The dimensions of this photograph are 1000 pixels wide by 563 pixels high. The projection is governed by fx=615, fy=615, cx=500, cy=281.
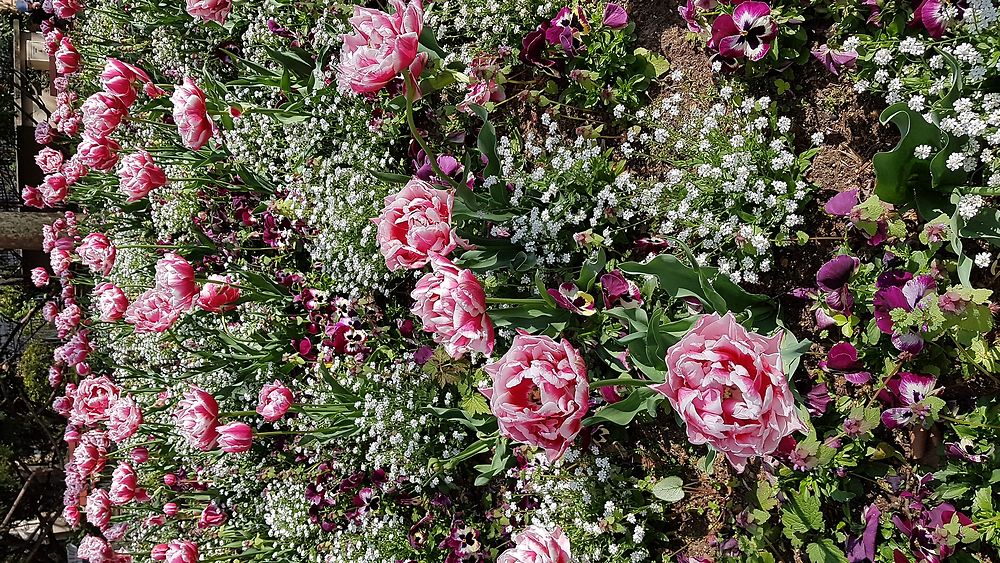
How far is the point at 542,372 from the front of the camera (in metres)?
1.47

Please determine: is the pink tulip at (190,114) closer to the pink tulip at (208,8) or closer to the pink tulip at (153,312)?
the pink tulip at (208,8)

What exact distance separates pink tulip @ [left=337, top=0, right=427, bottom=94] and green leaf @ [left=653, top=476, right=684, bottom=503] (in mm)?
1548

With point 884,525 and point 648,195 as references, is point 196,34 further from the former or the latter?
point 884,525

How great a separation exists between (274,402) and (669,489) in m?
1.60

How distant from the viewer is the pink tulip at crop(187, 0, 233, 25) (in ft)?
7.88

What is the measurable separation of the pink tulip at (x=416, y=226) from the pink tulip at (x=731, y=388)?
758 mm

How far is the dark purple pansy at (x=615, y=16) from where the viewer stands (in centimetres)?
214

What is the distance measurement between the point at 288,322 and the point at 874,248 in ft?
8.70

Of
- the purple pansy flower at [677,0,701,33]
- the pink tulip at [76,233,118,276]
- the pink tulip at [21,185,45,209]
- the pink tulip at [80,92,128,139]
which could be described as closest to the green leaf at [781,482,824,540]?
the purple pansy flower at [677,0,701,33]

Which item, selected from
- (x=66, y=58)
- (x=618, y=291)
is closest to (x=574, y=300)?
(x=618, y=291)

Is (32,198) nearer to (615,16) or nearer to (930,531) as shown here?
(615,16)

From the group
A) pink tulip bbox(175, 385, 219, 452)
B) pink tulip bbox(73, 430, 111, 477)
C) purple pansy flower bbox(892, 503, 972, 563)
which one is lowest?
pink tulip bbox(73, 430, 111, 477)

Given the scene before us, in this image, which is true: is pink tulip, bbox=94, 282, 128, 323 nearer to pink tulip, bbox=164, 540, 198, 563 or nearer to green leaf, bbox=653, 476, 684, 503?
pink tulip, bbox=164, 540, 198, 563

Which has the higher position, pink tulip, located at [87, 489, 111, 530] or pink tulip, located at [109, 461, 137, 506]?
pink tulip, located at [109, 461, 137, 506]
